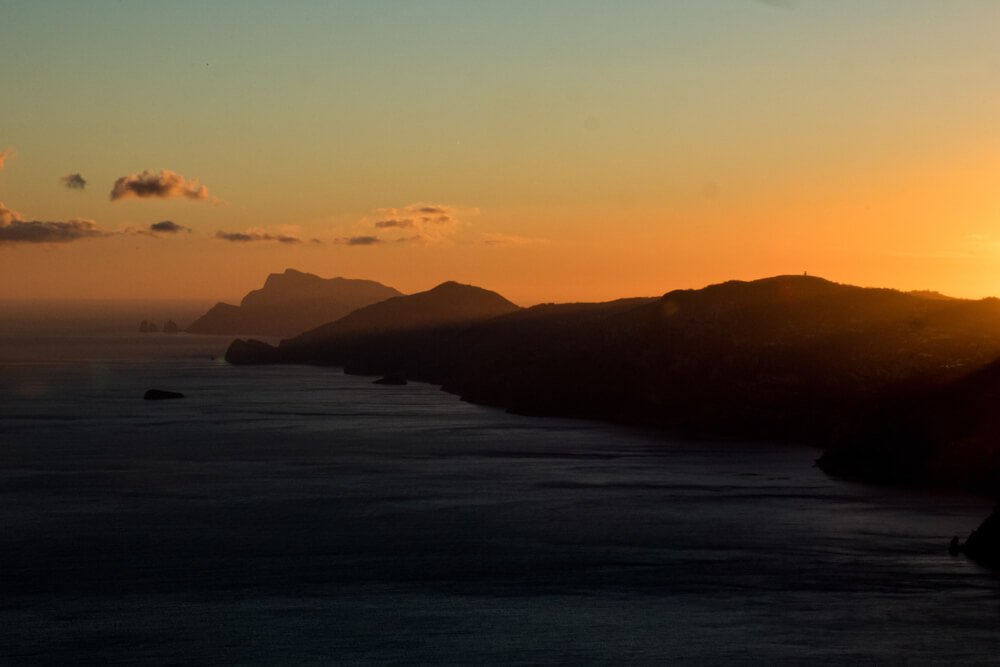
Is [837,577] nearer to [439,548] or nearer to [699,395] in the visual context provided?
[439,548]

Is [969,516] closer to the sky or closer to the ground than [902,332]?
closer to the ground

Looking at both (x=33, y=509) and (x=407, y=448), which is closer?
(x=33, y=509)

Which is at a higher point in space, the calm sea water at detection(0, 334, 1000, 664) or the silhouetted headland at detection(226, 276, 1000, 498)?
the silhouetted headland at detection(226, 276, 1000, 498)

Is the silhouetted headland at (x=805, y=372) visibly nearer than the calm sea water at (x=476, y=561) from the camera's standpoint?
No

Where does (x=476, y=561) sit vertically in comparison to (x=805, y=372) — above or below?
below

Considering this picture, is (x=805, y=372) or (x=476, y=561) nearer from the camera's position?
(x=476, y=561)

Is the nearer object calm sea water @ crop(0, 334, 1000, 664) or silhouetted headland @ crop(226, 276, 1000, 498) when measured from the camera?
calm sea water @ crop(0, 334, 1000, 664)

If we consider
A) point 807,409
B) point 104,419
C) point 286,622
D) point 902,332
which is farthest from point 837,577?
point 104,419

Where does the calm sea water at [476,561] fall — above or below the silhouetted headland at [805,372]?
below
